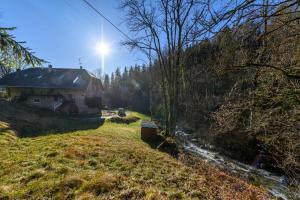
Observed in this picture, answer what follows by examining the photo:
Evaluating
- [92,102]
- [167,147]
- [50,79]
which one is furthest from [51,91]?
[167,147]

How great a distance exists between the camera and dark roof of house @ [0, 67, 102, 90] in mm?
18906

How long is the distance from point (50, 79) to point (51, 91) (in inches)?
82.0

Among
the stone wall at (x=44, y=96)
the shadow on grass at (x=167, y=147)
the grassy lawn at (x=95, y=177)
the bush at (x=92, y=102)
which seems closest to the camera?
the grassy lawn at (x=95, y=177)

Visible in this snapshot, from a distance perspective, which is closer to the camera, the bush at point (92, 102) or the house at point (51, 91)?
the house at point (51, 91)

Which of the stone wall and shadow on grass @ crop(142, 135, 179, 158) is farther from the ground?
the stone wall

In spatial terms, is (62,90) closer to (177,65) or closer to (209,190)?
(177,65)

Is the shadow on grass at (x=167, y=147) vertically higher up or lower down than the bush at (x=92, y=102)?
lower down

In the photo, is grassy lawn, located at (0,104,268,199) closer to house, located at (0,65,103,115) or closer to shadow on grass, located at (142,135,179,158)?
shadow on grass, located at (142,135,179,158)

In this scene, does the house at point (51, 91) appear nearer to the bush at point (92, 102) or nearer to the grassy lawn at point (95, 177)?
the bush at point (92, 102)

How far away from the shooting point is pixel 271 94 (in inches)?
152

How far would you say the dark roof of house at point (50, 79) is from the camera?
18906mm

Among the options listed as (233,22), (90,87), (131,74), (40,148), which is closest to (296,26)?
(233,22)

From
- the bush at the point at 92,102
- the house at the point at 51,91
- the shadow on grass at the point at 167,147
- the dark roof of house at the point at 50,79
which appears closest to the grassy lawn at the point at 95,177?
the shadow on grass at the point at 167,147

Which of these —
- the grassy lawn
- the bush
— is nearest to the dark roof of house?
the bush
